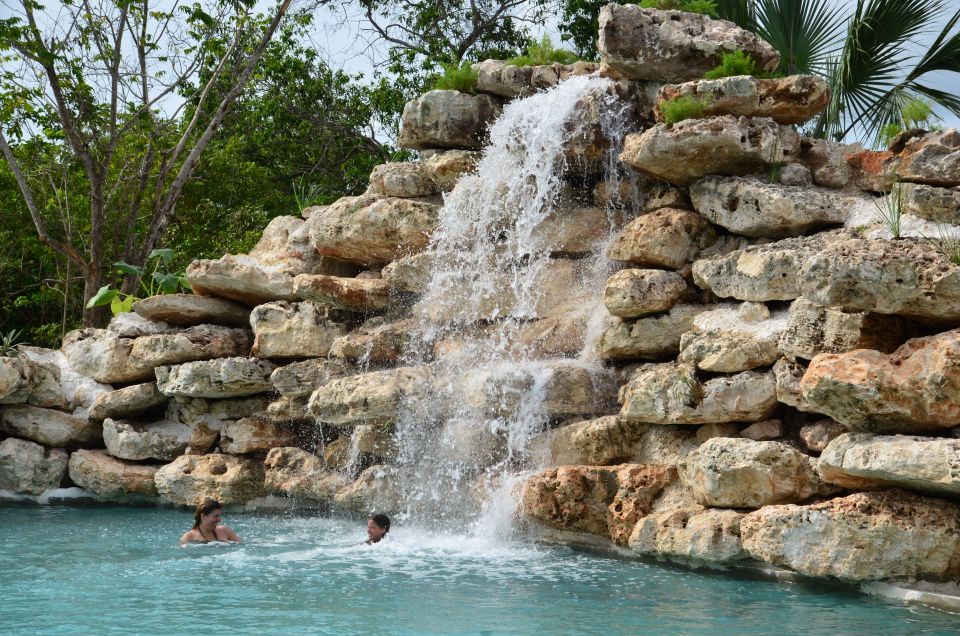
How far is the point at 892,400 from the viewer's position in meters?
7.70

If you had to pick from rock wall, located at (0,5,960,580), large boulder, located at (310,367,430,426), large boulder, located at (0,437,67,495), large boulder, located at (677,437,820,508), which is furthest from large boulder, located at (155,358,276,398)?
large boulder, located at (677,437,820,508)

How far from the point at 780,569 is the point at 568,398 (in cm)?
301

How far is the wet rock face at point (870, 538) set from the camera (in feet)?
25.2

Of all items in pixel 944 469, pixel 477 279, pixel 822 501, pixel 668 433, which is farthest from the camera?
pixel 477 279

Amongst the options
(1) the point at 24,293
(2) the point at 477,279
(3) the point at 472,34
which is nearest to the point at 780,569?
(2) the point at 477,279

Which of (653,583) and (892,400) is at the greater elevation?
(892,400)

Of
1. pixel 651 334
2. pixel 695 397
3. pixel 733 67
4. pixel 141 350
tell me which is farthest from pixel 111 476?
pixel 733 67

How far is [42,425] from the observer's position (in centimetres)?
1445

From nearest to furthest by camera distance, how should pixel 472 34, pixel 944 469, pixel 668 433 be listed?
pixel 944 469 → pixel 668 433 → pixel 472 34

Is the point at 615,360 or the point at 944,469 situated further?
the point at 615,360

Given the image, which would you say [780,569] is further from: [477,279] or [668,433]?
[477,279]

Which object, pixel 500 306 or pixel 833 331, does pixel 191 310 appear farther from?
pixel 833 331

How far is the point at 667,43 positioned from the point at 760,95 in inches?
66.9

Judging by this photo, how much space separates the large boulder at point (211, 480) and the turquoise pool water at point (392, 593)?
2.13 meters
